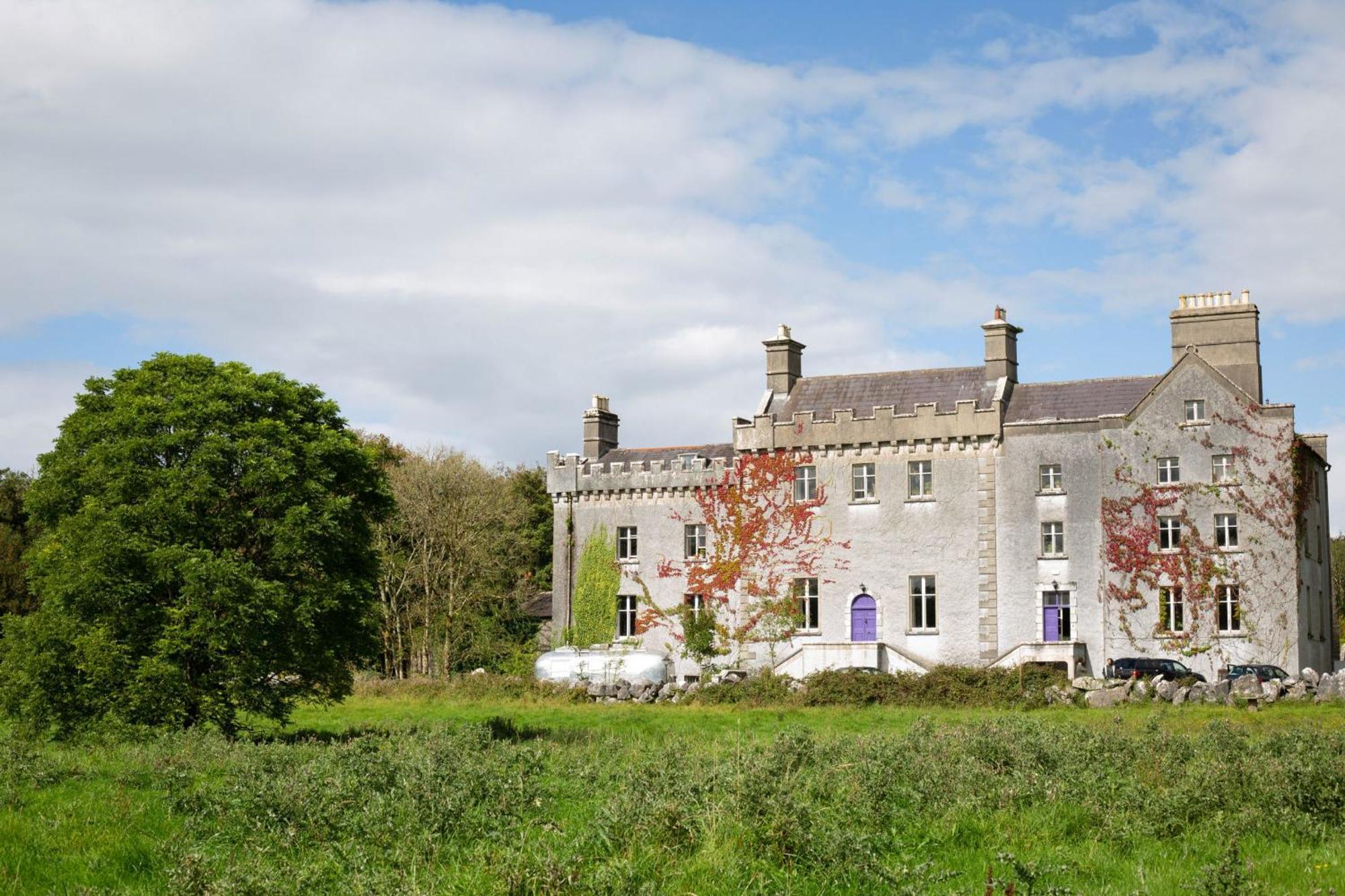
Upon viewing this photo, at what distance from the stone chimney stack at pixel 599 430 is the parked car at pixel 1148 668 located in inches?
857

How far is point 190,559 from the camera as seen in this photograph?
26.9 m

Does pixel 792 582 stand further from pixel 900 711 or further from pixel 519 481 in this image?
pixel 519 481

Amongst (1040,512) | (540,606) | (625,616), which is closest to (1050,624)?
(1040,512)

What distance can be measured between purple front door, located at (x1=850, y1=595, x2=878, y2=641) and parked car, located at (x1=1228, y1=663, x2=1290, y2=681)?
11388 mm

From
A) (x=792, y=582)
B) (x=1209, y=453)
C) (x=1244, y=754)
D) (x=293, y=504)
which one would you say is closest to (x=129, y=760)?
(x=293, y=504)

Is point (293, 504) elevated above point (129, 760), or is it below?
above

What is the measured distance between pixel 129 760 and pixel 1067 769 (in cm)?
1264

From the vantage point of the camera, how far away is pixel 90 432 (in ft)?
93.7

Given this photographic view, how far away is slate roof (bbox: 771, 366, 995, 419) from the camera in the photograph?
48.0 m

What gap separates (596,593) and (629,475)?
444cm

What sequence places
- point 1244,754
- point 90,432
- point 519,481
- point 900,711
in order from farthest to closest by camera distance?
point 519,481, point 900,711, point 90,432, point 1244,754

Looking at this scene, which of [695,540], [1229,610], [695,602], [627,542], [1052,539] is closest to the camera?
[1229,610]

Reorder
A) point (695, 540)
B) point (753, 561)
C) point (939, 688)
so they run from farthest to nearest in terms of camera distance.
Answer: point (695, 540)
point (753, 561)
point (939, 688)

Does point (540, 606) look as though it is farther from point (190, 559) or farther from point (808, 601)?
point (190, 559)
